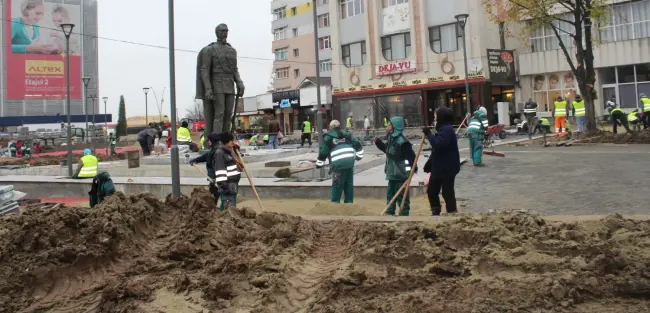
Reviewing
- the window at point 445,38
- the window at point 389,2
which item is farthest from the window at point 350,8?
the window at point 445,38

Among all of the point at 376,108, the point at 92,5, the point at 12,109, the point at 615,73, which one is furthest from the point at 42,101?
the point at 615,73

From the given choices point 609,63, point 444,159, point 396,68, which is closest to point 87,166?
point 444,159

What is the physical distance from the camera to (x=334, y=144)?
383 inches

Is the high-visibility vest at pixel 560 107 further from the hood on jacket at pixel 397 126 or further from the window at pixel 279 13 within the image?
the window at pixel 279 13

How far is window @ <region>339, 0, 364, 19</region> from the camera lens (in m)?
41.9

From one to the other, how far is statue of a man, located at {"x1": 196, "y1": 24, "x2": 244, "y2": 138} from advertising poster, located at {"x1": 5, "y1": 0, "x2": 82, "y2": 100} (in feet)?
200

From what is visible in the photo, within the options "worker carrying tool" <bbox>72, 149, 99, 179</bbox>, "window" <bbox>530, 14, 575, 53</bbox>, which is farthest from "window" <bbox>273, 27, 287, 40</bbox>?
"worker carrying tool" <bbox>72, 149, 99, 179</bbox>

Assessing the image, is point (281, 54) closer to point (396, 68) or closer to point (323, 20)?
point (323, 20)

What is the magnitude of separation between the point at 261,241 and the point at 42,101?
72638 mm

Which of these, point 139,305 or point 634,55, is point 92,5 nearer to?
point 634,55

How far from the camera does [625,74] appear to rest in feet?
112

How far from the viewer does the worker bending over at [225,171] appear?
8.88m

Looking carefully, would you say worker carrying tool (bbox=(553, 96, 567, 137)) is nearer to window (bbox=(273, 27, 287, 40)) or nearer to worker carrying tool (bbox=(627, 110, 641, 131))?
worker carrying tool (bbox=(627, 110, 641, 131))

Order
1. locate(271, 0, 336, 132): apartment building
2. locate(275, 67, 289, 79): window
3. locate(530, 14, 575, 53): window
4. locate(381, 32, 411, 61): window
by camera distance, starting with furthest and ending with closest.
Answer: locate(275, 67, 289, 79): window < locate(271, 0, 336, 132): apartment building < locate(381, 32, 411, 61): window < locate(530, 14, 575, 53): window
